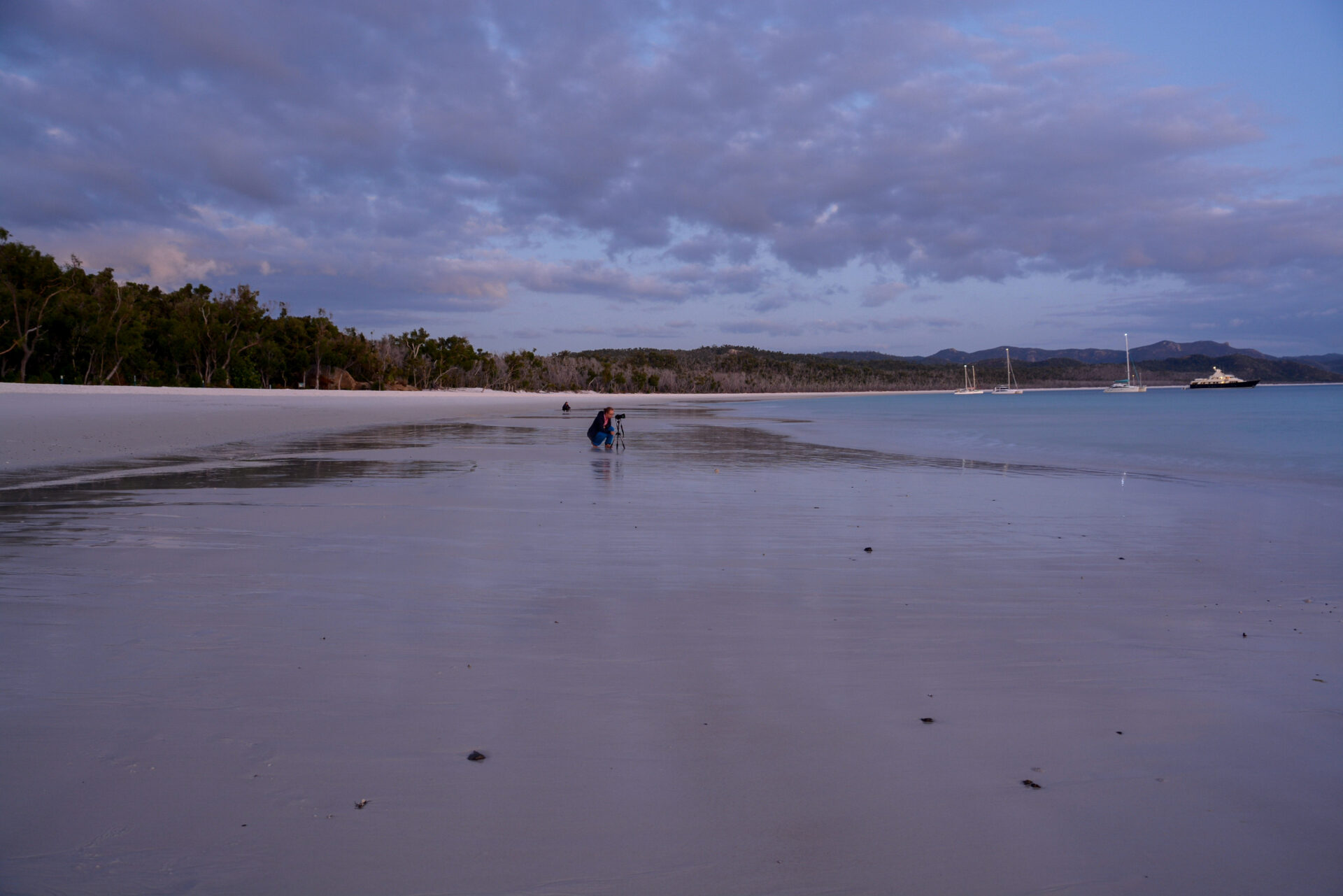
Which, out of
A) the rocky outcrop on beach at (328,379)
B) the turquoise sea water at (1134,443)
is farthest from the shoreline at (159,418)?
the rocky outcrop on beach at (328,379)

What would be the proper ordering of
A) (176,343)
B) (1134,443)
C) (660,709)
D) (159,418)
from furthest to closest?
(176,343), (159,418), (1134,443), (660,709)

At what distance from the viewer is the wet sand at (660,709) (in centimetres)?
249

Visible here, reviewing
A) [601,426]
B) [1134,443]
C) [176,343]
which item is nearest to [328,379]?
[176,343]

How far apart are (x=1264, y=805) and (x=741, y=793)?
187cm

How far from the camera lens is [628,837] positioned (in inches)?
102

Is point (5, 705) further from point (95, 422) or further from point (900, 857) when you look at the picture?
point (95, 422)

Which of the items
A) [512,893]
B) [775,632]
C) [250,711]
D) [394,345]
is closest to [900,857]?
[512,893]

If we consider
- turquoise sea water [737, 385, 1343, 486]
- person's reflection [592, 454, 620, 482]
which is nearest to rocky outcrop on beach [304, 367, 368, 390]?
turquoise sea water [737, 385, 1343, 486]

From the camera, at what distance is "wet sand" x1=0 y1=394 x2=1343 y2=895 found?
2.49m

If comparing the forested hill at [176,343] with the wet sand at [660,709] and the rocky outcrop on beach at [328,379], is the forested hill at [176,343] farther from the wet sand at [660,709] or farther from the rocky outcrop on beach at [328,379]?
the wet sand at [660,709]

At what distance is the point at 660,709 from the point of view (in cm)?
356

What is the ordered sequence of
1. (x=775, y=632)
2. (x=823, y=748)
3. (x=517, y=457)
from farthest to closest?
(x=517, y=457), (x=775, y=632), (x=823, y=748)

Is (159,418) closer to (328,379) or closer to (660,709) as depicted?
(660,709)

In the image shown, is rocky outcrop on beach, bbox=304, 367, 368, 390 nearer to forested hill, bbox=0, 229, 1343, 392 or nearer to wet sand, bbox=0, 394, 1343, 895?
forested hill, bbox=0, 229, 1343, 392
